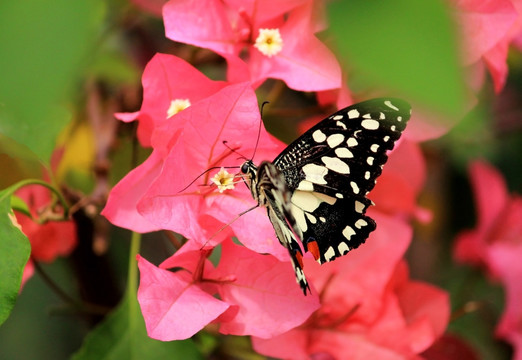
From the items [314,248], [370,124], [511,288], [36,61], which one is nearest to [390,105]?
[370,124]

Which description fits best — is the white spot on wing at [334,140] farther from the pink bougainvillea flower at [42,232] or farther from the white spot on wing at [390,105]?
the pink bougainvillea flower at [42,232]

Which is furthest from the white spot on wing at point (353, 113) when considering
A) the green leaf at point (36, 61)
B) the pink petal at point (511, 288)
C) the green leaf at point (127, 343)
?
the pink petal at point (511, 288)

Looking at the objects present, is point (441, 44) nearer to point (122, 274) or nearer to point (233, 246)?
point (233, 246)

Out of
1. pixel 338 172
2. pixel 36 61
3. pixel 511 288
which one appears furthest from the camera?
pixel 511 288

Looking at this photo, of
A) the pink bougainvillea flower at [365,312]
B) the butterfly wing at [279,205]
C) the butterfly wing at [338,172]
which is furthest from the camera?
the pink bougainvillea flower at [365,312]

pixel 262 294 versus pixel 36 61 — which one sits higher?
pixel 36 61

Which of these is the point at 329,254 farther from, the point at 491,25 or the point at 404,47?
the point at 404,47

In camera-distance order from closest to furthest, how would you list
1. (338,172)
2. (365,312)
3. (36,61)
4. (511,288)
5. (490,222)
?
(36,61) < (338,172) < (365,312) < (511,288) < (490,222)

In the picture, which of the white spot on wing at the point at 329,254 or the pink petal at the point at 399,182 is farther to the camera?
the pink petal at the point at 399,182
